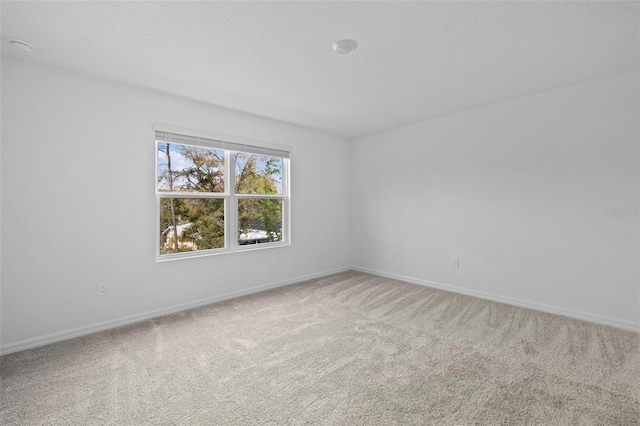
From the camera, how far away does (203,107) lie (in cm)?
342

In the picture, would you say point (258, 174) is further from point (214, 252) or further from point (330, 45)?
point (330, 45)

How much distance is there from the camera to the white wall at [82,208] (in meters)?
2.38

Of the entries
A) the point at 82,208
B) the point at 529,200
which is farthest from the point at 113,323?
the point at 529,200

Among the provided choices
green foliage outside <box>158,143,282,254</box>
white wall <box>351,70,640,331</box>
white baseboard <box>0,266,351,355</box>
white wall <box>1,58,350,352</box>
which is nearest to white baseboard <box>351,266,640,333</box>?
white wall <box>351,70,640,331</box>

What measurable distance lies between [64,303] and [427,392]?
3083 millimetres

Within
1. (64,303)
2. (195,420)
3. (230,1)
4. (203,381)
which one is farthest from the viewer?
(64,303)

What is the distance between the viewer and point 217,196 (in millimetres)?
3600

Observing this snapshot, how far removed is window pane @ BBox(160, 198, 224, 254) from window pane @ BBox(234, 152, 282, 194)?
1.45 ft

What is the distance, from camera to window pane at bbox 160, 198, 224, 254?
129 inches

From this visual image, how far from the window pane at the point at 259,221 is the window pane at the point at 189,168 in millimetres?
453

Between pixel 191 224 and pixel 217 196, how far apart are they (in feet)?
1.50

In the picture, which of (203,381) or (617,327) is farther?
(617,327)

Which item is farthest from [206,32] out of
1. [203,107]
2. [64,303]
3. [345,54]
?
[64,303]

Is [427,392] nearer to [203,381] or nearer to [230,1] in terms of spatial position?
[203,381]
